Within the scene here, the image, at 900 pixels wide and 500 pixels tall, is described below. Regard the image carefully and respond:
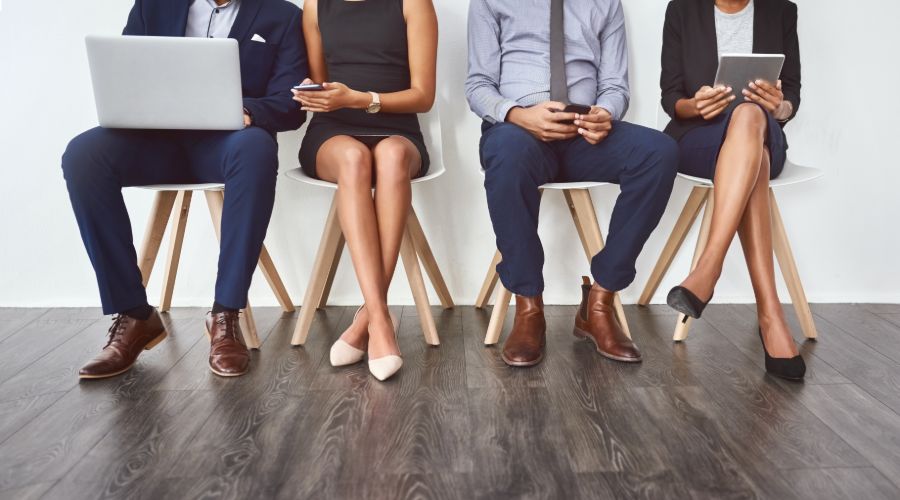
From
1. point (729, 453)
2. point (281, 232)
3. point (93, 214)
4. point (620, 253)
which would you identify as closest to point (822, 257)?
point (620, 253)

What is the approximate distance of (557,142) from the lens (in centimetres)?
186

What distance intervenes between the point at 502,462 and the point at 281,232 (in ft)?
4.72

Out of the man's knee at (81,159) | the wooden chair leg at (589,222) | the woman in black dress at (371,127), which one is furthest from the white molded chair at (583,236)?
the man's knee at (81,159)

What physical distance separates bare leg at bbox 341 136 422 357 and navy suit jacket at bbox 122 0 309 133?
1.09 feet

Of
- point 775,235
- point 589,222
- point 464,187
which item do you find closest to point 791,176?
point 775,235

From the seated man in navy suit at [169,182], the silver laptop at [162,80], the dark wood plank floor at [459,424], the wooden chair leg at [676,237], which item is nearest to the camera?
the dark wood plank floor at [459,424]

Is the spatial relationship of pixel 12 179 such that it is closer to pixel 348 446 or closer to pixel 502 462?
pixel 348 446

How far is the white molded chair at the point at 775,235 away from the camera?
189 cm

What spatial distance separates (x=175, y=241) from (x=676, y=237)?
5.26 ft

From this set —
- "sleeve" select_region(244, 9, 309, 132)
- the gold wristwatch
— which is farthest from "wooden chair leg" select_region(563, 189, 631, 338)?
"sleeve" select_region(244, 9, 309, 132)

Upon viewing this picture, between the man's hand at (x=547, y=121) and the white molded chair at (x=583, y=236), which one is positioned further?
the white molded chair at (x=583, y=236)

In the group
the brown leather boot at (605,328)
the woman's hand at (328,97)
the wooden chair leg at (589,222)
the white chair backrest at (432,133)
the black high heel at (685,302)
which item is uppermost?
the woman's hand at (328,97)

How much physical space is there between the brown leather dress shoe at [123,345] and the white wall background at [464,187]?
0.66 meters

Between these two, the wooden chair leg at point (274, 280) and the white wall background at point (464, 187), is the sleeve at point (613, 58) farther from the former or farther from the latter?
the wooden chair leg at point (274, 280)
